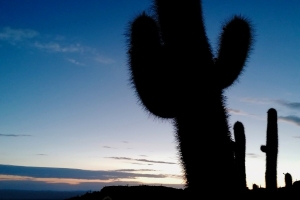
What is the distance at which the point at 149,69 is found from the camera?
7230 millimetres

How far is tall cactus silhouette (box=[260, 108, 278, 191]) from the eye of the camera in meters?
10.4

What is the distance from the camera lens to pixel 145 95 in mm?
7551

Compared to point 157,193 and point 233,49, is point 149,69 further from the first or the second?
point 157,193

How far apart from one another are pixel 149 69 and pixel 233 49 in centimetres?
201

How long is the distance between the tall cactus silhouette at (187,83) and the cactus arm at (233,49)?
0.10 feet

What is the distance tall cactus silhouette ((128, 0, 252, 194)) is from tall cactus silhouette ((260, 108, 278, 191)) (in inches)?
136

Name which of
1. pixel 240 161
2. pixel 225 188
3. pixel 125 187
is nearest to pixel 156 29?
pixel 225 188

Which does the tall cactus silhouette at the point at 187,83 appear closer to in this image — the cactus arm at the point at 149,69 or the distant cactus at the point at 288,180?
the cactus arm at the point at 149,69

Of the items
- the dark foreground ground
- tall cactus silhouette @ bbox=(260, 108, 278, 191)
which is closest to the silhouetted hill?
the dark foreground ground

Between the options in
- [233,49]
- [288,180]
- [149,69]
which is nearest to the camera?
[149,69]

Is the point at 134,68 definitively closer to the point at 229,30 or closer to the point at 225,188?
the point at 229,30

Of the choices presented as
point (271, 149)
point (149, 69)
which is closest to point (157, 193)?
point (271, 149)

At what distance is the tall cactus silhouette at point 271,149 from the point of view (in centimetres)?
1044

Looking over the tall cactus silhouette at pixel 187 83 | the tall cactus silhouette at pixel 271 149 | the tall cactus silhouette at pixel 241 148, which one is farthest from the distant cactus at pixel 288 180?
the tall cactus silhouette at pixel 187 83
